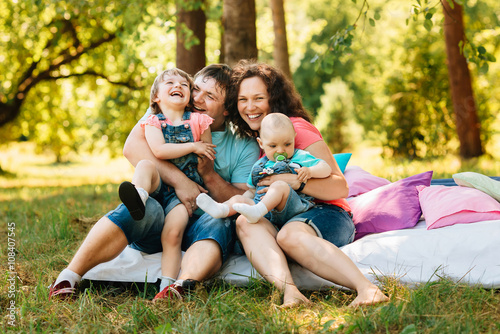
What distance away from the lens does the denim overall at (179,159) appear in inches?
123

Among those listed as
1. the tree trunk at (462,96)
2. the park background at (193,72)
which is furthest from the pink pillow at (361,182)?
the tree trunk at (462,96)

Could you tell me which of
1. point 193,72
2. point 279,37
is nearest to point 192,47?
point 193,72

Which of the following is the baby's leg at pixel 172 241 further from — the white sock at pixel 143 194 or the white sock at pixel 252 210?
the white sock at pixel 252 210

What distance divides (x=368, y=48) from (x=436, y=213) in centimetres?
2185

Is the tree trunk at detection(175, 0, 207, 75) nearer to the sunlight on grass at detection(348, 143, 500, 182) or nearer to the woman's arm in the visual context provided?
the sunlight on grass at detection(348, 143, 500, 182)

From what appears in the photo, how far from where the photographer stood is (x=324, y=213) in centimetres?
286

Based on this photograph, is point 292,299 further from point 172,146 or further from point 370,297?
point 172,146

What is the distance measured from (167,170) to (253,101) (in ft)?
2.40

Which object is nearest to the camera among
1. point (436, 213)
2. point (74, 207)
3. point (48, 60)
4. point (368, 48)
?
point (436, 213)

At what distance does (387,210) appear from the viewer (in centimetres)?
323

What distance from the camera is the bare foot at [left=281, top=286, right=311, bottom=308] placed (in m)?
2.39

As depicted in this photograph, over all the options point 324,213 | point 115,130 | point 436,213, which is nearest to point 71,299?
point 324,213

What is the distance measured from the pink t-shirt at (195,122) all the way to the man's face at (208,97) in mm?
201

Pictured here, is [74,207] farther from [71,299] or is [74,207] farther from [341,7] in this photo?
[341,7]
